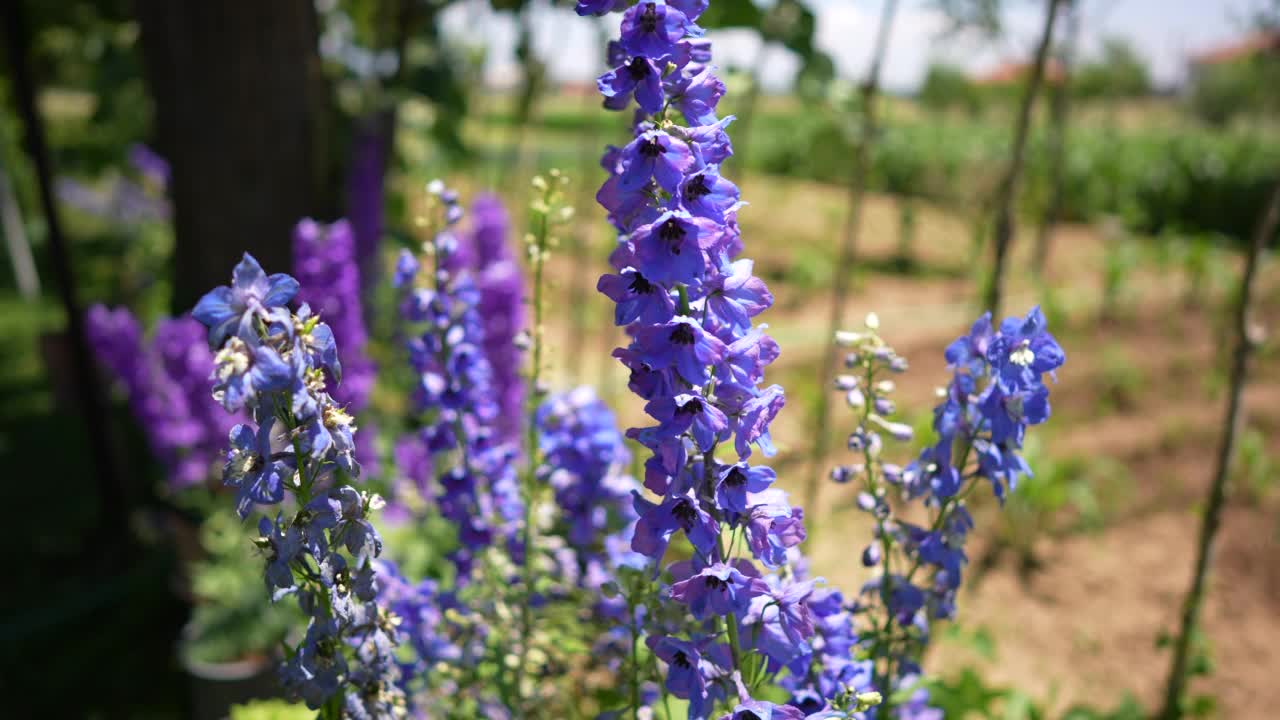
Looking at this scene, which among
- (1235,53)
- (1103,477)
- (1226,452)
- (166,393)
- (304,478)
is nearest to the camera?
(304,478)

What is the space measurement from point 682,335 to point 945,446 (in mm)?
Answer: 540

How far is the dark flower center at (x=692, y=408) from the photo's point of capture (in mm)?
1035

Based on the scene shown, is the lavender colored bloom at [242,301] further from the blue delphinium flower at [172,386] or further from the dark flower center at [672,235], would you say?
the blue delphinium flower at [172,386]

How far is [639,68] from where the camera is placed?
41.2 inches

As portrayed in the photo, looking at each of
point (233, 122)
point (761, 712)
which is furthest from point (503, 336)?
point (761, 712)

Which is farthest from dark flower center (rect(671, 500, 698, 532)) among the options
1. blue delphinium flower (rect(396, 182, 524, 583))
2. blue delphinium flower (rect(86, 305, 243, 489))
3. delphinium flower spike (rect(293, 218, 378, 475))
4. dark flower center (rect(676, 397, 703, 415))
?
blue delphinium flower (rect(86, 305, 243, 489))

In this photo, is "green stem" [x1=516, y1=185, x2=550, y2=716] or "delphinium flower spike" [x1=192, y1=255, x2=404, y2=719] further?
"green stem" [x1=516, y1=185, x2=550, y2=716]

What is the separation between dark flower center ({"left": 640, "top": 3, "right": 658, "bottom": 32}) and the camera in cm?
100

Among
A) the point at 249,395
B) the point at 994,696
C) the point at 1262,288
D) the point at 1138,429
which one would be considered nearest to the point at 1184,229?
the point at 1262,288

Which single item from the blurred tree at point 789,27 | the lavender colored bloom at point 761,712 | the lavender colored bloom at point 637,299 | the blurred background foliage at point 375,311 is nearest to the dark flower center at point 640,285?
the lavender colored bloom at point 637,299

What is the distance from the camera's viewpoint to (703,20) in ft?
6.97

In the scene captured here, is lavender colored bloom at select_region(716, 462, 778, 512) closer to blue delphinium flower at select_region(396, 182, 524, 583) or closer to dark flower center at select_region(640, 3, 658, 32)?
dark flower center at select_region(640, 3, 658, 32)

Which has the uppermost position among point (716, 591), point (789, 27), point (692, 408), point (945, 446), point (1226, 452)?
point (789, 27)

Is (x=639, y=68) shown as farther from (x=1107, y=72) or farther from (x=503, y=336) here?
(x=1107, y=72)
